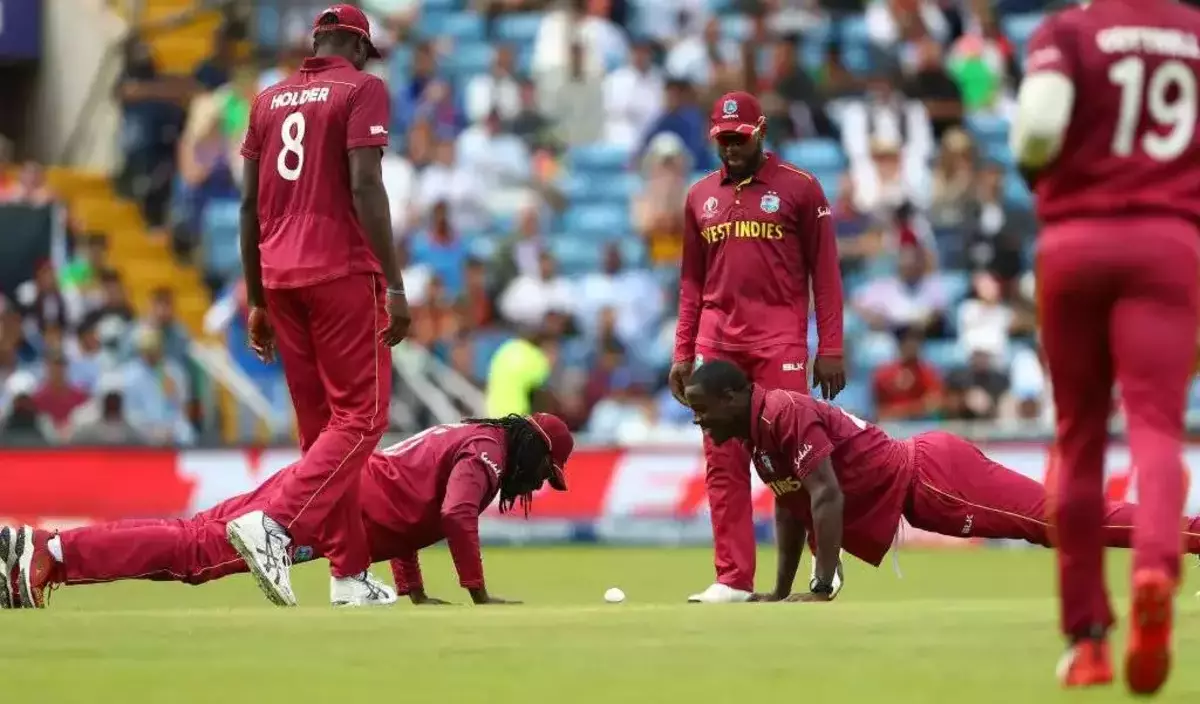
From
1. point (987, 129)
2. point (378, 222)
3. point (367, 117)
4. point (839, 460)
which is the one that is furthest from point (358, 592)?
point (987, 129)

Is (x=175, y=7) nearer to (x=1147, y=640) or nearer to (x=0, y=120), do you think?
(x=0, y=120)

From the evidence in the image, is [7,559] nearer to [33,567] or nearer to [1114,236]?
[33,567]

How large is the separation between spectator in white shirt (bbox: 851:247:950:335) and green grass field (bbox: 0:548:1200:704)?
10194 mm

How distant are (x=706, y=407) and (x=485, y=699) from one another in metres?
4.29

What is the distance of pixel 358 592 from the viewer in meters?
11.3

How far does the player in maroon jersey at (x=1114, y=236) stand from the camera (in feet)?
23.3

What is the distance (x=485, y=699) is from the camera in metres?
6.92

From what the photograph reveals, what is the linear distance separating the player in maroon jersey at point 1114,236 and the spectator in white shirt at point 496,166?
1676cm

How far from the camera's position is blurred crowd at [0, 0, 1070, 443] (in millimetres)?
21344

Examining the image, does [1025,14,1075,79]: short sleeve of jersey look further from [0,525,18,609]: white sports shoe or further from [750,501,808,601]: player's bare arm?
[0,525,18,609]: white sports shoe

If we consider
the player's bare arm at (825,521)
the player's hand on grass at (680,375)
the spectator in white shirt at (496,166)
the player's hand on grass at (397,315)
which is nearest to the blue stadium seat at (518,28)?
the spectator in white shirt at (496,166)

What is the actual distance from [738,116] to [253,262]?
2511 millimetres

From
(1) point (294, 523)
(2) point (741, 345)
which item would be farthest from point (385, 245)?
(2) point (741, 345)

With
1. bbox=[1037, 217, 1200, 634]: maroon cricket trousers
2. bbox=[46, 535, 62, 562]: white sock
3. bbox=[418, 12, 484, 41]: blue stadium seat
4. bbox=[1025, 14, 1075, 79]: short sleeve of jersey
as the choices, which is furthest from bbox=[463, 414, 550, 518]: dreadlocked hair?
bbox=[418, 12, 484, 41]: blue stadium seat
